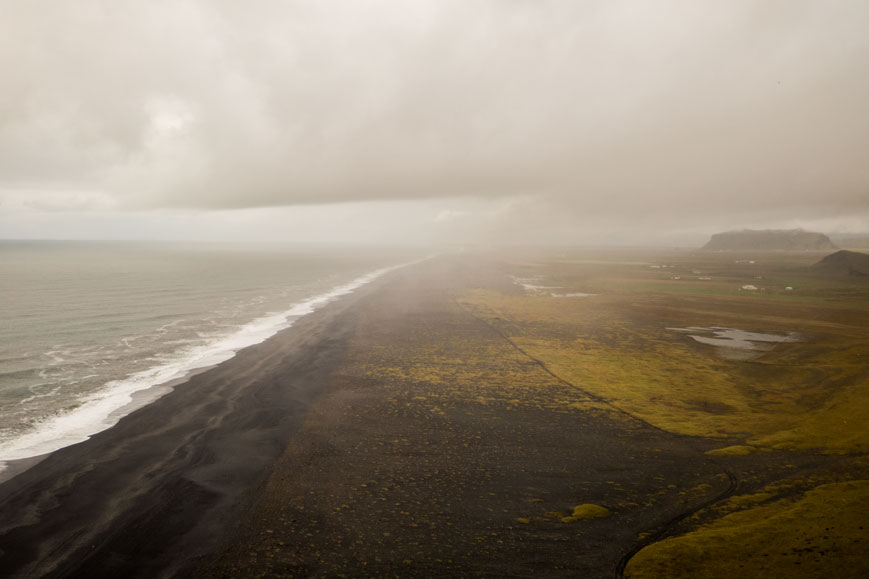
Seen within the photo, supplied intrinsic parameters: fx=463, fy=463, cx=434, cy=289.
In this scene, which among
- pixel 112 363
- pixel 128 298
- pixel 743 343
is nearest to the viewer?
pixel 112 363

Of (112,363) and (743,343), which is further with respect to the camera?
(743,343)

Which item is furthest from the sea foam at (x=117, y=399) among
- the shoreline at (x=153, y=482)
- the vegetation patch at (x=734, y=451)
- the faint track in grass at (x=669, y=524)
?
the vegetation patch at (x=734, y=451)

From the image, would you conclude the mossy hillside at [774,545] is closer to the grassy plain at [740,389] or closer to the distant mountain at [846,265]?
the grassy plain at [740,389]

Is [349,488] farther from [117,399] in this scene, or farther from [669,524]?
[117,399]

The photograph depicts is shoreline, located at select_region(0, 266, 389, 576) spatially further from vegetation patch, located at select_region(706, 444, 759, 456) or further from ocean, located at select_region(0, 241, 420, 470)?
vegetation patch, located at select_region(706, 444, 759, 456)

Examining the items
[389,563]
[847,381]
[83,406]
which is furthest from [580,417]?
[83,406]

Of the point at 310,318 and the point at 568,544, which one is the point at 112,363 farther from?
the point at 568,544

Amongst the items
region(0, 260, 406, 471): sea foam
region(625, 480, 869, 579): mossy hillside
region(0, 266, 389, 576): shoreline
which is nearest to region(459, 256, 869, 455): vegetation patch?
region(625, 480, 869, 579): mossy hillside
